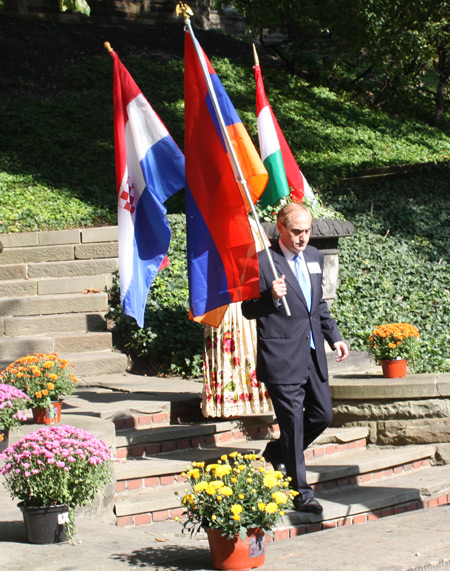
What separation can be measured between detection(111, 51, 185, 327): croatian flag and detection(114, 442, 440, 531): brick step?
1.28 metres

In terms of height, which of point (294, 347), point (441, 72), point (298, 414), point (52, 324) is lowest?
point (298, 414)

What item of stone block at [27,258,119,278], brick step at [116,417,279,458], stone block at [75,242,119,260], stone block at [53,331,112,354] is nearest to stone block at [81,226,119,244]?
stone block at [75,242,119,260]

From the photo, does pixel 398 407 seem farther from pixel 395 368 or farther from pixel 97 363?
pixel 97 363

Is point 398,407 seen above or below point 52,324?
below

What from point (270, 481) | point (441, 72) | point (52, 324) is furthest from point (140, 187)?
point (441, 72)

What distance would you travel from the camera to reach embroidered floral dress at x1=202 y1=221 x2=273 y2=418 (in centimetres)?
623

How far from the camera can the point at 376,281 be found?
416 inches

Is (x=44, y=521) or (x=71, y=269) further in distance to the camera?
(x=71, y=269)

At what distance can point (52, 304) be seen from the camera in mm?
9398

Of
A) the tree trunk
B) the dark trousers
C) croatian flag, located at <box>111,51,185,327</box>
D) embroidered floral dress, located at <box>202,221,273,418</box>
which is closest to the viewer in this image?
the dark trousers

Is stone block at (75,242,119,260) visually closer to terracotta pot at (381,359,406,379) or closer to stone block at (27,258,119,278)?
stone block at (27,258,119,278)

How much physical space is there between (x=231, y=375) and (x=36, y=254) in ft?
17.1

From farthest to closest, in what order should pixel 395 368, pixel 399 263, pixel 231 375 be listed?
pixel 399 263
pixel 395 368
pixel 231 375

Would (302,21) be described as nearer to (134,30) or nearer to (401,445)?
(134,30)
